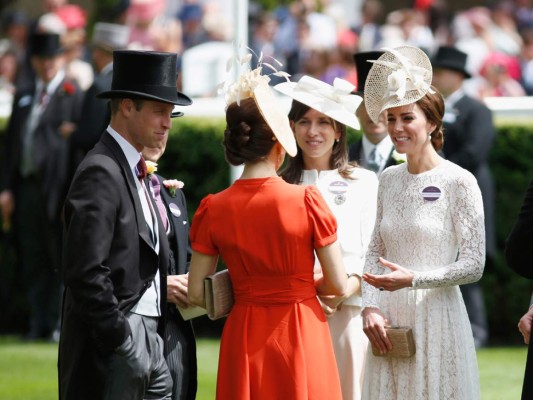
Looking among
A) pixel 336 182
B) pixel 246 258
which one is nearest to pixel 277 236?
pixel 246 258

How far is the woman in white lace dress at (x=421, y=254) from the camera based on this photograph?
6039 mm

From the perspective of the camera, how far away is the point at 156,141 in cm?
581

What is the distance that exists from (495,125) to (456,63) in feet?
2.69

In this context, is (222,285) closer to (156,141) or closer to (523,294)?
(156,141)

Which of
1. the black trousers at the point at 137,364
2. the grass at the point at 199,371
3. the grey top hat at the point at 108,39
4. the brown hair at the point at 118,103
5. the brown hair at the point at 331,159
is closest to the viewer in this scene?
the black trousers at the point at 137,364

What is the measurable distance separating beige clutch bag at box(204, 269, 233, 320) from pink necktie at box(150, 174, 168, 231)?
500mm

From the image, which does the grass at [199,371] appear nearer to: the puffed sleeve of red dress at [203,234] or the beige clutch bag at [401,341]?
the beige clutch bag at [401,341]

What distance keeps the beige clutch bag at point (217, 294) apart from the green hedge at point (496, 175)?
5.91 meters

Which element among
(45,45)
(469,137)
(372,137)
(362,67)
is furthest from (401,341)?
(45,45)

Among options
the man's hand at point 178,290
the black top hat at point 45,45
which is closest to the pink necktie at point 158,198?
the man's hand at point 178,290

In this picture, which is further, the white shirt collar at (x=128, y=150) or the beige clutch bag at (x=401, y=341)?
the beige clutch bag at (x=401, y=341)

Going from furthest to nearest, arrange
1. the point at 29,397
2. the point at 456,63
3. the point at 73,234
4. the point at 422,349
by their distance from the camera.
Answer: the point at 456,63, the point at 29,397, the point at 422,349, the point at 73,234

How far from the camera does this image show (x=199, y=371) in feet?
34.1

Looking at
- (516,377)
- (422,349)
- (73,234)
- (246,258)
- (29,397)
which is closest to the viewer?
(73,234)
